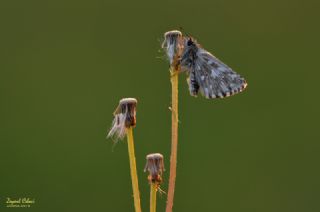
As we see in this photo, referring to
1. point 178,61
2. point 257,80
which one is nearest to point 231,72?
point 178,61

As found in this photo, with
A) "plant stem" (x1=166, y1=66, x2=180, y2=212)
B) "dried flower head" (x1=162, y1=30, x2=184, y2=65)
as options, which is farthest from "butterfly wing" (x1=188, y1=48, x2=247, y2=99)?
"plant stem" (x1=166, y1=66, x2=180, y2=212)

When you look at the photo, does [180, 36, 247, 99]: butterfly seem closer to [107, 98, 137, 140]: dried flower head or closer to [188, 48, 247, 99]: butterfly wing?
[188, 48, 247, 99]: butterfly wing

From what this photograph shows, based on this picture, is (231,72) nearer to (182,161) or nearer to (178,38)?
(178,38)

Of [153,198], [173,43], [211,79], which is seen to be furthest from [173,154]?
[211,79]

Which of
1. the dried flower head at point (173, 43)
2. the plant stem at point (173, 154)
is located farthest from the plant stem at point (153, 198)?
the dried flower head at point (173, 43)

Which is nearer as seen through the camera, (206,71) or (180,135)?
(206,71)

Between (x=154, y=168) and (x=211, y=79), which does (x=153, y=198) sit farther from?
(x=211, y=79)
